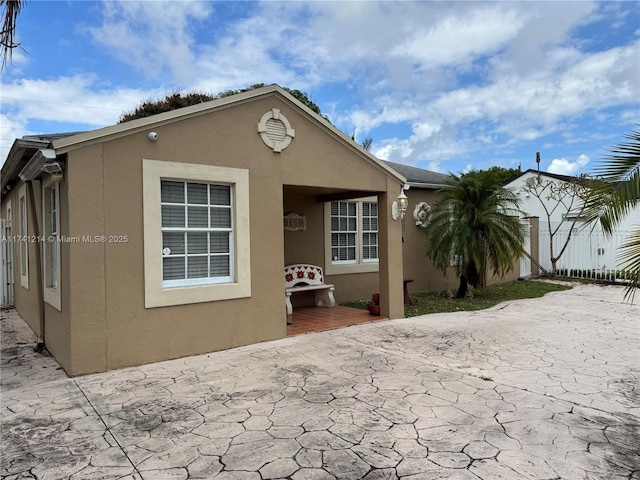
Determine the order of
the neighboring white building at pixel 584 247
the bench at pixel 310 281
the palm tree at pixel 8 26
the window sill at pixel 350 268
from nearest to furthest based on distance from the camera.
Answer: the palm tree at pixel 8 26, the bench at pixel 310 281, the window sill at pixel 350 268, the neighboring white building at pixel 584 247

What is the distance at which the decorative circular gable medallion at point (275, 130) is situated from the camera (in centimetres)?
756

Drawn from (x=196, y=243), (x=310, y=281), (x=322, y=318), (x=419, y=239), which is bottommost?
(x=322, y=318)

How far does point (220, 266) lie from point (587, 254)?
15.9 m

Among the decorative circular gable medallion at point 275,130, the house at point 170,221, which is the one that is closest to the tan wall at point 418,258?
the house at point 170,221

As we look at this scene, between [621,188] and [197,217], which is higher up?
[621,188]

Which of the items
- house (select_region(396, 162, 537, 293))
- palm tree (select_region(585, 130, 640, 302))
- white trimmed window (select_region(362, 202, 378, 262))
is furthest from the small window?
palm tree (select_region(585, 130, 640, 302))

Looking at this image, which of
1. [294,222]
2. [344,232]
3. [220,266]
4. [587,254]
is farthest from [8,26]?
[587,254]

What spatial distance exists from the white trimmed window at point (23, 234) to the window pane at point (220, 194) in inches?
170

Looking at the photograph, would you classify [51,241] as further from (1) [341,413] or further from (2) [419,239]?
(2) [419,239]

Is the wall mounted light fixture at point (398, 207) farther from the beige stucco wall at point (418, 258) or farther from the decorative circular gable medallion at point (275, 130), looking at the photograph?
the beige stucco wall at point (418, 258)

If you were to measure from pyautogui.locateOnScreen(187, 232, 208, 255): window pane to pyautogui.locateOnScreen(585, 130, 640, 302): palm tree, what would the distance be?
548 cm

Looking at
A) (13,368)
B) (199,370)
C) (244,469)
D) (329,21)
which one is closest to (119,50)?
(329,21)

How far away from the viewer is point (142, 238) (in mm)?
6332

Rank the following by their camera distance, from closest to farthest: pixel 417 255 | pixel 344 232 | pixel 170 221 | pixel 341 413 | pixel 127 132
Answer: pixel 341 413
pixel 127 132
pixel 170 221
pixel 344 232
pixel 417 255
